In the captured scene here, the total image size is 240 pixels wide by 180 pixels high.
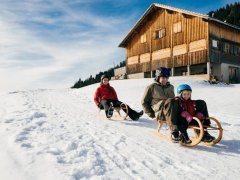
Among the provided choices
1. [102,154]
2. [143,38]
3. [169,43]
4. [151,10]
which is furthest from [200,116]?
[143,38]

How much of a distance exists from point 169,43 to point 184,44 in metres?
1.94

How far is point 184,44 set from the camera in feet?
91.6

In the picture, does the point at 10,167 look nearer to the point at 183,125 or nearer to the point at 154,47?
the point at 183,125

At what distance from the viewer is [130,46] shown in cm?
3475

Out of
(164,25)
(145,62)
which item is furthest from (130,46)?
(164,25)

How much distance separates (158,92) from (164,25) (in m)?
23.9

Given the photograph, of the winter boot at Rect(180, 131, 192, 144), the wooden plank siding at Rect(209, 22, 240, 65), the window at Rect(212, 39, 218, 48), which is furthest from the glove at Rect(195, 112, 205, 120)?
the window at Rect(212, 39, 218, 48)

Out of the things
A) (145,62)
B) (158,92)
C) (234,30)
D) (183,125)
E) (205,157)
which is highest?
(234,30)

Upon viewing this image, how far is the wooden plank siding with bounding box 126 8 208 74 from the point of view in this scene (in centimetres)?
2657

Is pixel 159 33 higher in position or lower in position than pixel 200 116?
higher

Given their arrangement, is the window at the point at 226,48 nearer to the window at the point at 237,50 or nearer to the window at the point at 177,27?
the window at the point at 237,50

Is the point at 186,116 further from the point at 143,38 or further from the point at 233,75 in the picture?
the point at 143,38

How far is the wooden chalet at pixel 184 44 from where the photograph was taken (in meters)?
26.4

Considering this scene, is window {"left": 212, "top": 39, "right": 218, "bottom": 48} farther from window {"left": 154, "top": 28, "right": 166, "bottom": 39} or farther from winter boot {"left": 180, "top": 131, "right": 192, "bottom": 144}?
winter boot {"left": 180, "top": 131, "right": 192, "bottom": 144}
